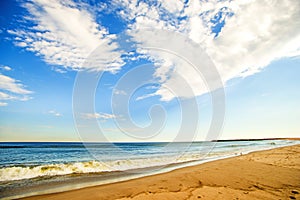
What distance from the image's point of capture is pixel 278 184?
6.12 metres

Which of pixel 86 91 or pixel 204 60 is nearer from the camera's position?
pixel 86 91

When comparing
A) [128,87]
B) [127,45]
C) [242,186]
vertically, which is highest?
[127,45]

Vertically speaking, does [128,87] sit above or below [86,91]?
above

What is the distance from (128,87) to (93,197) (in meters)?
11.4

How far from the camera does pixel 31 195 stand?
20.6ft

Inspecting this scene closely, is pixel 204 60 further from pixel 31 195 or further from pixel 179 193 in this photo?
pixel 31 195

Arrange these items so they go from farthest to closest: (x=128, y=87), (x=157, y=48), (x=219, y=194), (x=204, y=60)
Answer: (x=157, y=48) < (x=128, y=87) < (x=204, y=60) < (x=219, y=194)

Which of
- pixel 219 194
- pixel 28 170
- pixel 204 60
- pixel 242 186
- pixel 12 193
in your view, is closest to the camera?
pixel 219 194

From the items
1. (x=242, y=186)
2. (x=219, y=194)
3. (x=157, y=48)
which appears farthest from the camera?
(x=157, y=48)

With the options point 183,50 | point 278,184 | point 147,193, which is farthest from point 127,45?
point 278,184

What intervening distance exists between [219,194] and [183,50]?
14.3 metres

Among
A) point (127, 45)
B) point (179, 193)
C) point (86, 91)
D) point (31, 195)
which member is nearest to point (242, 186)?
point (179, 193)

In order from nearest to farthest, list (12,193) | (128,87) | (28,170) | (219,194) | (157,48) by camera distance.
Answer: (219,194)
(12,193)
(28,170)
(128,87)
(157,48)

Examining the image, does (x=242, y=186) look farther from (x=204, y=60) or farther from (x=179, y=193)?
(x=204, y=60)
